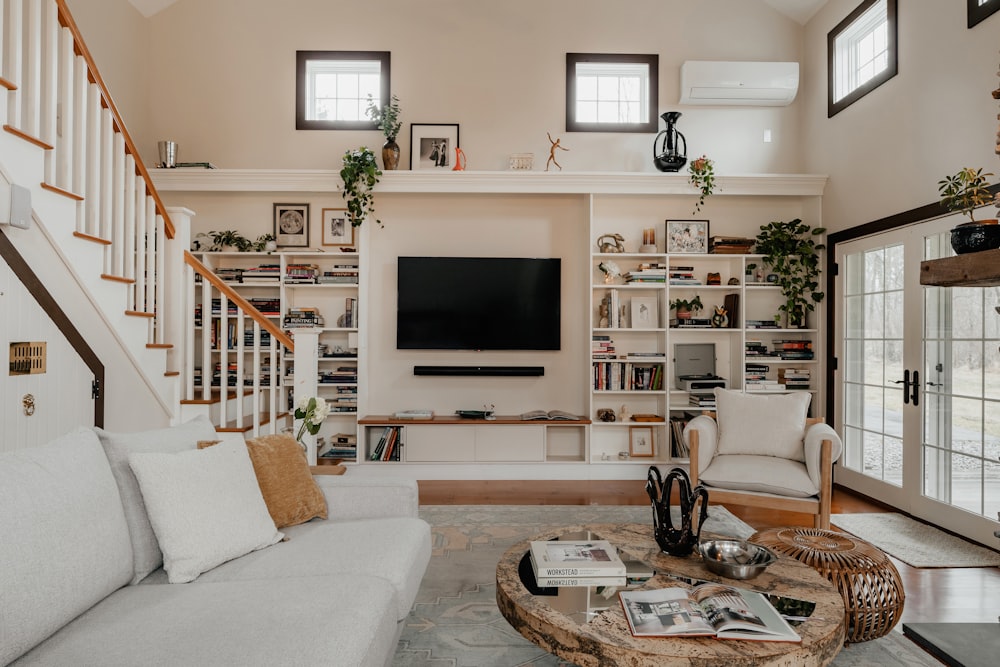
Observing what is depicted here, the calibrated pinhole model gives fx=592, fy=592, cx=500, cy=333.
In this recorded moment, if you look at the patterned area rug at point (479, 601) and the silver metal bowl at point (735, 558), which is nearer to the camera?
the silver metal bowl at point (735, 558)

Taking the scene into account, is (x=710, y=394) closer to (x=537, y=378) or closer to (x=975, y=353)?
(x=537, y=378)

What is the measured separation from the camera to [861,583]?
81.7 inches

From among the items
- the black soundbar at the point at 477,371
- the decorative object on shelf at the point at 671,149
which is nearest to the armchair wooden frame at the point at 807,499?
the black soundbar at the point at 477,371

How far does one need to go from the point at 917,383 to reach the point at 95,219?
4.79 metres

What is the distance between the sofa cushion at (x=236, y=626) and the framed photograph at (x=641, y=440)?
356 centimetres

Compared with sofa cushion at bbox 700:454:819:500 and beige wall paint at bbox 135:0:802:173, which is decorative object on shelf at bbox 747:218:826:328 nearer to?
beige wall paint at bbox 135:0:802:173

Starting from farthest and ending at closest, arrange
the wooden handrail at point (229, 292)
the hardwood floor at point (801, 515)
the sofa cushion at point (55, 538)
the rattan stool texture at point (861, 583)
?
1. the wooden handrail at point (229, 292)
2. the hardwood floor at point (801, 515)
3. the rattan stool texture at point (861, 583)
4. the sofa cushion at point (55, 538)

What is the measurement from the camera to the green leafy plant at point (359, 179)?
4.64m

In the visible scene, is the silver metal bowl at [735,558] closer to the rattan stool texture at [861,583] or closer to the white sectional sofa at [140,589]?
the rattan stool texture at [861,583]

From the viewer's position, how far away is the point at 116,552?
1626 mm

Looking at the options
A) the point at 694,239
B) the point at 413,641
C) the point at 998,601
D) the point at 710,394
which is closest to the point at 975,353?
the point at 998,601

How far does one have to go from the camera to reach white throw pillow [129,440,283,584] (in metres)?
1.77

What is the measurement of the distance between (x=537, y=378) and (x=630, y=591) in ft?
11.2

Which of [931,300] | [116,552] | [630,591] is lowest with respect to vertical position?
[630,591]
